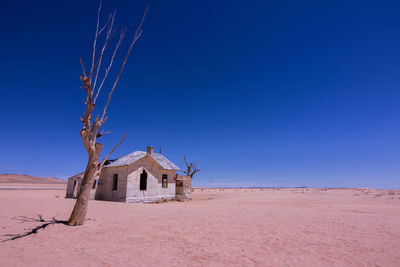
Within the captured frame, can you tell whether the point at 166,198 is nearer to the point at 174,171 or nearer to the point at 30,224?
the point at 174,171

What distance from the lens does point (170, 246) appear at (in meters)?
5.96

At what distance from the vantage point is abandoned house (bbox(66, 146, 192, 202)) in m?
18.9

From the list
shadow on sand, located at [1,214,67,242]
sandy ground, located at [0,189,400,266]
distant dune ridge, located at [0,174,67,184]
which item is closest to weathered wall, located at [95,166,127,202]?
shadow on sand, located at [1,214,67,242]

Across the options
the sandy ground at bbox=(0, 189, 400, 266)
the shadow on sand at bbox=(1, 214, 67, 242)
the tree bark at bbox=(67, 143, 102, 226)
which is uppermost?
the tree bark at bbox=(67, 143, 102, 226)

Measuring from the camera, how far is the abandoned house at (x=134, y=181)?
1889cm

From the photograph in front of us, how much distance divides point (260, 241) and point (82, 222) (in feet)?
20.5

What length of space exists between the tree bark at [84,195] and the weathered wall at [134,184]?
10412 mm

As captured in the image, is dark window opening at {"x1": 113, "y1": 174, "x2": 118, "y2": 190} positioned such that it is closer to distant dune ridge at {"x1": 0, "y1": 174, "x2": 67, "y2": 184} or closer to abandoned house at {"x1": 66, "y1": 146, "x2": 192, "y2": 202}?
abandoned house at {"x1": 66, "y1": 146, "x2": 192, "y2": 202}

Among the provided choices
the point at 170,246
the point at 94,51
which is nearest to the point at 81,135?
the point at 94,51

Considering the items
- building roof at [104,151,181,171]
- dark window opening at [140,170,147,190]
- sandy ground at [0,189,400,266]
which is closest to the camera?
sandy ground at [0,189,400,266]

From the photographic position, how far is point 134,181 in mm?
19188

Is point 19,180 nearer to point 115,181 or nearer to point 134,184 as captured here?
point 115,181

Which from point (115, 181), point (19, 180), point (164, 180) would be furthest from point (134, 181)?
point (19, 180)

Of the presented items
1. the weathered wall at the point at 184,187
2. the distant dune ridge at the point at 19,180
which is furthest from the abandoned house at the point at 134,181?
the distant dune ridge at the point at 19,180
